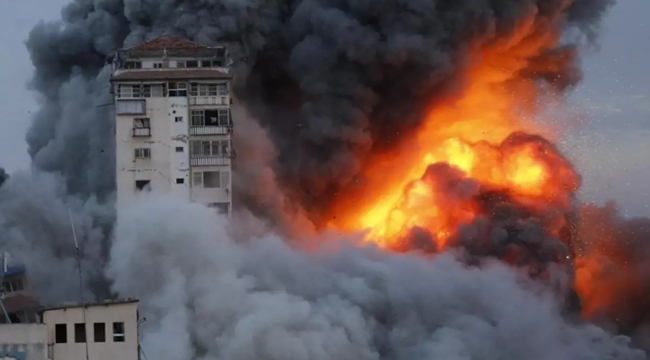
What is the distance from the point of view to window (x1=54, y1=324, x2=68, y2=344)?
3787 centimetres

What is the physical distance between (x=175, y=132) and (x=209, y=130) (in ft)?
5.15

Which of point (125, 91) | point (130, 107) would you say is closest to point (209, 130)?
point (130, 107)

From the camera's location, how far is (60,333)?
37.9 m

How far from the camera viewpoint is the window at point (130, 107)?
55.9 meters

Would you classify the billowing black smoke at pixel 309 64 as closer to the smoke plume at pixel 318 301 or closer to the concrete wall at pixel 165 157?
the concrete wall at pixel 165 157

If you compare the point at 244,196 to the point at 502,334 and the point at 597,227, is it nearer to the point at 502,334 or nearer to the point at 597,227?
the point at 502,334

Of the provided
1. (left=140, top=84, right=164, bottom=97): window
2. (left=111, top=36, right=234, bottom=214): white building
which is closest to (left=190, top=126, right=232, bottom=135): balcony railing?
(left=111, top=36, right=234, bottom=214): white building

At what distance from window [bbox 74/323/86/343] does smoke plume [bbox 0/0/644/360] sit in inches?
315

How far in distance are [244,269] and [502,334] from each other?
11.5 meters

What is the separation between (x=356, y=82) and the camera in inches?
2327

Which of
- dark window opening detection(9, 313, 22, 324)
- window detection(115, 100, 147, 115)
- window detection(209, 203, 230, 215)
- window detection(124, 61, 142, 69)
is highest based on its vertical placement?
window detection(124, 61, 142, 69)

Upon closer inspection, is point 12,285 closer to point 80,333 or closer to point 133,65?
point 133,65

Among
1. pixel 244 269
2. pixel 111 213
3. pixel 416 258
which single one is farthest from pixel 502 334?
pixel 111 213

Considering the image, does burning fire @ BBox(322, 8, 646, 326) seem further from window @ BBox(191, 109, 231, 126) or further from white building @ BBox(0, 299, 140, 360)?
white building @ BBox(0, 299, 140, 360)
